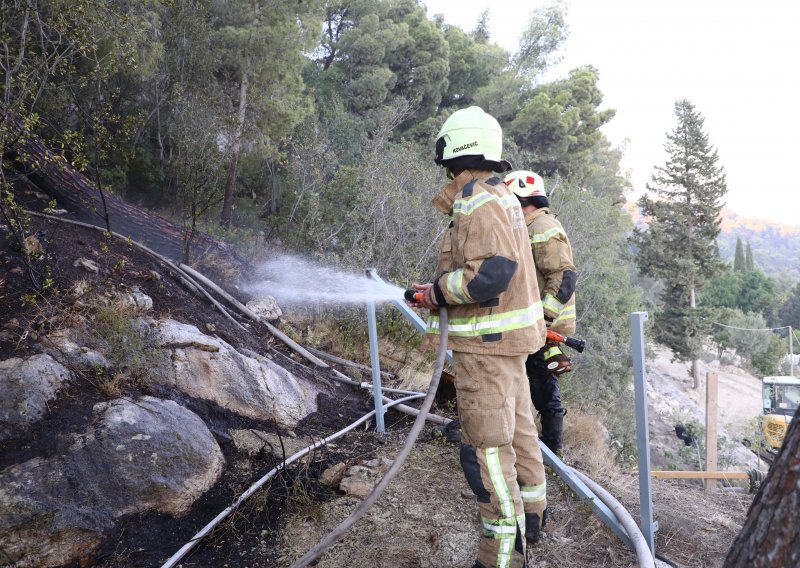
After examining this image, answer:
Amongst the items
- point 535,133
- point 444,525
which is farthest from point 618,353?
point 444,525

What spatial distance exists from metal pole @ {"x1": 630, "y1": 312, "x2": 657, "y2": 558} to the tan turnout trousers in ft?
1.94

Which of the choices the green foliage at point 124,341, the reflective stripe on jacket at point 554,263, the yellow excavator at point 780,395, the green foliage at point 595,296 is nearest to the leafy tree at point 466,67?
the green foliage at point 595,296

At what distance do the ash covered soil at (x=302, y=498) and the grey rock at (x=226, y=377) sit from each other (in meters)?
0.11

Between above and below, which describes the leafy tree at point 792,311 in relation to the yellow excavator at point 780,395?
below

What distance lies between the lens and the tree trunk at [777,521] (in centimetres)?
132

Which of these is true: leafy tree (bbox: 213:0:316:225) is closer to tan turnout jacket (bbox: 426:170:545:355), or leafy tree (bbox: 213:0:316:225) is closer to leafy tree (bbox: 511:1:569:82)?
tan turnout jacket (bbox: 426:170:545:355)

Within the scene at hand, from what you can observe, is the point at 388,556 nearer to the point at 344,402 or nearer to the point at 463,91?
the point at 344,402

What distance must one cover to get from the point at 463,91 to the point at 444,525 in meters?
25.6

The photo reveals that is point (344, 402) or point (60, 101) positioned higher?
point (60, 101)

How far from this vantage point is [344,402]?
460cm

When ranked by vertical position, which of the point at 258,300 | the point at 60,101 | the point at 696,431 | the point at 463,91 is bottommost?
the point at 696,431

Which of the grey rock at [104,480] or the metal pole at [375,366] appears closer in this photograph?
the grey rock at [104,480]

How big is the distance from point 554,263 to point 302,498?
81.5 inches

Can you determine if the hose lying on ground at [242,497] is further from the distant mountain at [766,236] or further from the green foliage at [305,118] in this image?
the distant mountain at [766,236]
